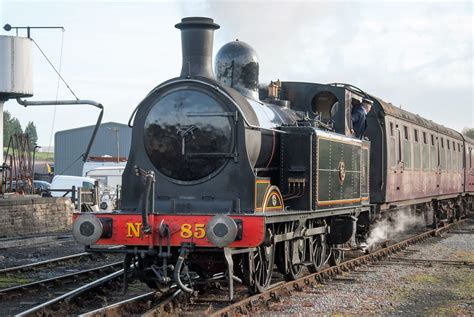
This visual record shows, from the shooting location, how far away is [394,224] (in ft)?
54.8

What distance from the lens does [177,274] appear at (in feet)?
24.4

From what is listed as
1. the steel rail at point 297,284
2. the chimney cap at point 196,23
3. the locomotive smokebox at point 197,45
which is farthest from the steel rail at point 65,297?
the chimney cap at point 196,23

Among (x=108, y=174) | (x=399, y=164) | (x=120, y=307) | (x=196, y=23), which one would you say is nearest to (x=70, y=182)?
(x=108, y=174)

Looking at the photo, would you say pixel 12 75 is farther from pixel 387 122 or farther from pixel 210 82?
pixel 210 82

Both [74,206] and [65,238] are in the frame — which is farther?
[74,206]

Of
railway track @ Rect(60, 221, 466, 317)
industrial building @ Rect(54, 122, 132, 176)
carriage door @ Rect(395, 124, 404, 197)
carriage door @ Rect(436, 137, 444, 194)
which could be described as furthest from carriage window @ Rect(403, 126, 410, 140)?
industrial building @ Rect(54, 122, 132, 176)

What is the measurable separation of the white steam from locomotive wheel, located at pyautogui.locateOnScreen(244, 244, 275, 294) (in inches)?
218

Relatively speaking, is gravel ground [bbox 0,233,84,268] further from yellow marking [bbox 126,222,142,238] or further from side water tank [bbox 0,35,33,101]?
side water tank [bbox 0,35,33,101]

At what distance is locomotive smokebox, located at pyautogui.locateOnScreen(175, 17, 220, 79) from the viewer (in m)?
8.49

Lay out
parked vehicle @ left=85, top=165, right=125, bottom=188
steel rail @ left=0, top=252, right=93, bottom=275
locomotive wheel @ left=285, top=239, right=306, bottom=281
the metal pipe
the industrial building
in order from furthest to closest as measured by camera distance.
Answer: the industrial building, parked vehicle @ left=85, top=165, right=125, bottom=188, steel rail @ left=0, top=252, right=93, bottom=275, locomotive wheel @ left=285, top=239, right=306, bottom=281, the metal pipe

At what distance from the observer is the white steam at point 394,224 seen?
1488 centimetres

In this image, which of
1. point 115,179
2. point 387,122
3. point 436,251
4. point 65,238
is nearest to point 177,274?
point 387,122

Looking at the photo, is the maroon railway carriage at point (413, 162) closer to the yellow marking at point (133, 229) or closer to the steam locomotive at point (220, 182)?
the steam locomotive at point (220, 182)

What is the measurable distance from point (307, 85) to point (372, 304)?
4078 millimetres
